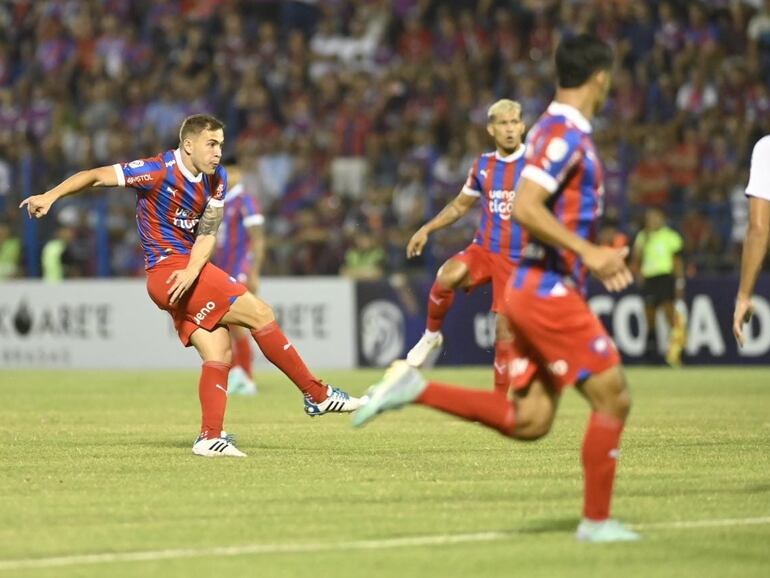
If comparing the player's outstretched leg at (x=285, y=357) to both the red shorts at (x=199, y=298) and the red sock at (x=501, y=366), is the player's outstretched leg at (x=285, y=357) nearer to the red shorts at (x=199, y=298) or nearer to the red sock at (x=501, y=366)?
the red shorts at (x=199, y=298)

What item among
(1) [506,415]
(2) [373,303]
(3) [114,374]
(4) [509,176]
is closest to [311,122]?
(2) [373,303]

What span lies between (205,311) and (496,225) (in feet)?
9.09

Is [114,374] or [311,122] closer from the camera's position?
[114,374]

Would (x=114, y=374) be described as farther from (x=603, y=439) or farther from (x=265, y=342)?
(x=603, y=439)

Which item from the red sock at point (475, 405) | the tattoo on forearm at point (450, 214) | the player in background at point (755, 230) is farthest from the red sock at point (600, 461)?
the tattoo on forearm at point (450, 214)

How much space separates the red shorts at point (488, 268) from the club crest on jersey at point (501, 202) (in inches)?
12.2

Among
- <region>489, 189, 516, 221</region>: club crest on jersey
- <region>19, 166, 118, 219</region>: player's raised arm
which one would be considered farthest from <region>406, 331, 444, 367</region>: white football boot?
<region>19, 166, 118, 219</region>: player's raised arm

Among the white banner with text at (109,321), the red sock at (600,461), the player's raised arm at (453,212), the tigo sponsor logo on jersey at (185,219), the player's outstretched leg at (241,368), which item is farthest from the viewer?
the white banner with text at (109,321)

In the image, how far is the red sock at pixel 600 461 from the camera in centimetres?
671

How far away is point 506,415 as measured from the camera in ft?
23.9

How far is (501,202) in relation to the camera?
40.7 feet

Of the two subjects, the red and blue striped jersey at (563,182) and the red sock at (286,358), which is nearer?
the red and blue striped jersey at (563,182)

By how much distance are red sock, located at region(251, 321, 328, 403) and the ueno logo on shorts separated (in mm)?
393

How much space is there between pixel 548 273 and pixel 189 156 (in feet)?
14.6
